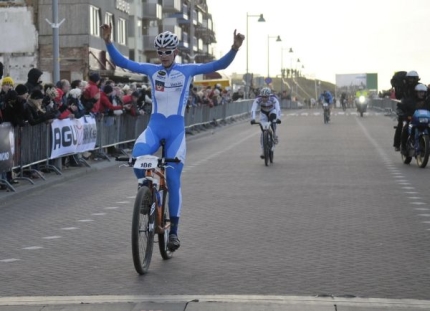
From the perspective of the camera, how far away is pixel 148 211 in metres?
10.1

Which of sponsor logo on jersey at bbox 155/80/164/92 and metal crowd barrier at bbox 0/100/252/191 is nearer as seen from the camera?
sponsor logo on jersey at bbox 155/80/164/92

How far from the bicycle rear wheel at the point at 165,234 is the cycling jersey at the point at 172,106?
2.9 inches

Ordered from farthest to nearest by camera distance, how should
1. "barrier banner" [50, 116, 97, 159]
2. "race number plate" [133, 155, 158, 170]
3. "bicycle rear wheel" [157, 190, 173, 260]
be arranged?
1. "barrier banner" [50, 116, 97, 159]
2. "bicycle rear wheel" [157, 190, 173, 260]
3. "race number plate" [133, 155, 158, 170]

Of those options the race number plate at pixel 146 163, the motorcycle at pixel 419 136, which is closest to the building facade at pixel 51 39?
the motorcycle at pixel 419 136

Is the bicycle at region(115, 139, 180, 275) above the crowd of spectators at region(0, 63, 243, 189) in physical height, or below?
below

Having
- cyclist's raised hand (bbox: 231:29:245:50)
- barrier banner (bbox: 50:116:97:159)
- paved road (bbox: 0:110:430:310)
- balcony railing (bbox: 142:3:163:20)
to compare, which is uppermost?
balcony railing (bbox: 142:3:163:20)

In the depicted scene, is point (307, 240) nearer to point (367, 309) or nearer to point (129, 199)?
point (367, 309)

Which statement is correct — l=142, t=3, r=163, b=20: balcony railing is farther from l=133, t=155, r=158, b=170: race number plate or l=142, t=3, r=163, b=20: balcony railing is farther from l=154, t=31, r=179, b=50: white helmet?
l=133, t=155, r=158, b=170: race number plate

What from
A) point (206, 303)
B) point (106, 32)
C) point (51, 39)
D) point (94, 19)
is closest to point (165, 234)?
point (106, 32)

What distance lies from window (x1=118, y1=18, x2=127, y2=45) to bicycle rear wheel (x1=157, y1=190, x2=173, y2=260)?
2474 inches

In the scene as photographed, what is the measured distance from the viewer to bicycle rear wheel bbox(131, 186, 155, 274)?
9.74 m

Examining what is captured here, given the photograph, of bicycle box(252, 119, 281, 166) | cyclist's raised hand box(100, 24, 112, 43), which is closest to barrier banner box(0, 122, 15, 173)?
cyclist's raised hand box(100, 24, 112, 43)

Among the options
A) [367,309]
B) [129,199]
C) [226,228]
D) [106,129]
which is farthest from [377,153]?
[367,309]

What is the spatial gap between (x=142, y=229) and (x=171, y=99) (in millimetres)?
1638
